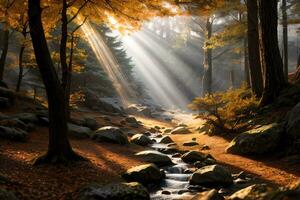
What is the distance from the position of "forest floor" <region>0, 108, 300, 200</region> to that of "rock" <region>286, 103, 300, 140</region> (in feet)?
2.65

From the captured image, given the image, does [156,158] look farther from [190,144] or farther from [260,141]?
[190,144]

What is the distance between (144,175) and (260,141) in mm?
4371

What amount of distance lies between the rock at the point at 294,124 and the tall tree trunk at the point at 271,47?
3.19 metres

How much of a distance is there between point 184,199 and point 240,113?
8790 millimetres

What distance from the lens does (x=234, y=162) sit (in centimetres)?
1064

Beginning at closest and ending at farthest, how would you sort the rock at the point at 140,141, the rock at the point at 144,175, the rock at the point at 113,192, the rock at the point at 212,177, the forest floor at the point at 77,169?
the rock at the point at 113,192, the forest floor at the point at 77,169, the rock at the point at 212,177, the rock at the point at 144,175, the rock at the point at 140,141

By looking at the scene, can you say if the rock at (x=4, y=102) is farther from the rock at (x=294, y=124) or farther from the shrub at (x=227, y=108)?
the rock at (x=294, y=124)

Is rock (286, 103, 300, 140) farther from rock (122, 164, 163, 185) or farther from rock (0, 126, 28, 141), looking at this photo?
rock (0, 126, 28, 141)

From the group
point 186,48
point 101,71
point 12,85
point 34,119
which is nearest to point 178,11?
point 34,119

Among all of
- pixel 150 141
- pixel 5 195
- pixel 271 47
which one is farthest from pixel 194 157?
pixel 5 195

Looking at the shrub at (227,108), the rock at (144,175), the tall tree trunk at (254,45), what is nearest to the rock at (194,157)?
the rock at (144,175)

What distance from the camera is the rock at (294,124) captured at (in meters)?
10.1

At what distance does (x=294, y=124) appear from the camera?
1023cm

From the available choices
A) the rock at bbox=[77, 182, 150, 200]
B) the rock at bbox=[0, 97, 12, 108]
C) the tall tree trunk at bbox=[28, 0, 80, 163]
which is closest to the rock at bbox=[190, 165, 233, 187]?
the rock at bbox=[77, 182, 150, 200]
